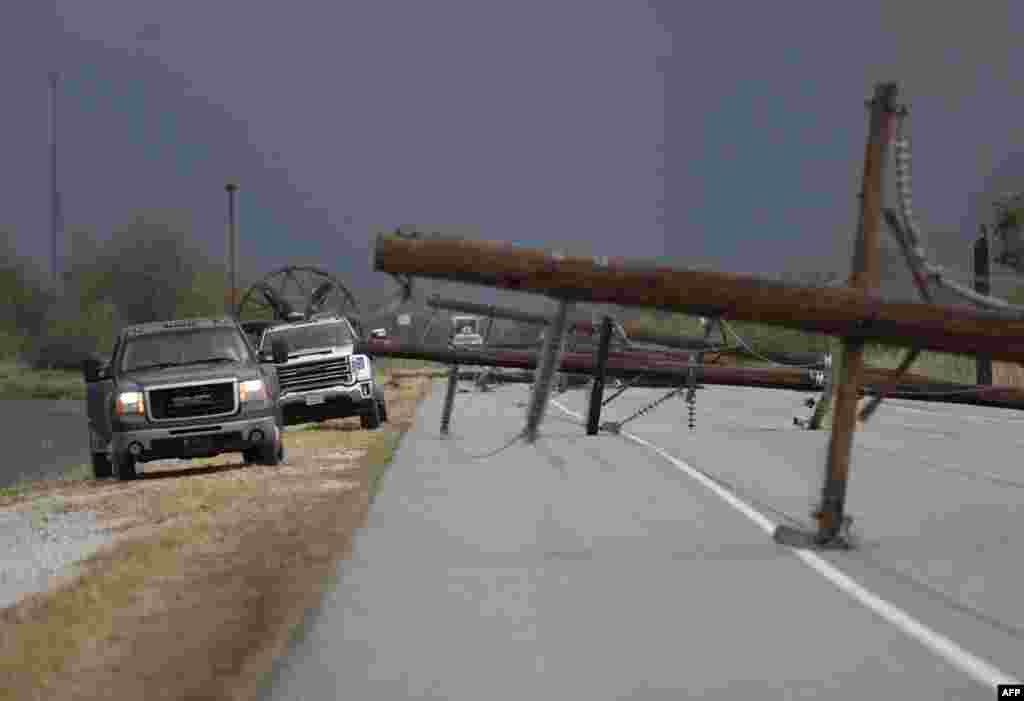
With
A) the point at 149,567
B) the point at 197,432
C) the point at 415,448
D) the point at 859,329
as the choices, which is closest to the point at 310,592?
the point at 149,567

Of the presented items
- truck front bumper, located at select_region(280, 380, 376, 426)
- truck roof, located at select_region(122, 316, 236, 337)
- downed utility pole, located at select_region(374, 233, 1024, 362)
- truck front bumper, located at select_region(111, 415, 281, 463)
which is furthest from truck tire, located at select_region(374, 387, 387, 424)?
downed utility pole, located at select_region(374, 233, 1024, 362)

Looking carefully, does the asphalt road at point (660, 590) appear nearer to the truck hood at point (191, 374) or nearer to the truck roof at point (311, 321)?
the truck hood at point (191, 374)

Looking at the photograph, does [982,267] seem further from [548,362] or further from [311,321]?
[548,362]

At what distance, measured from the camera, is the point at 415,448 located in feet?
97.3

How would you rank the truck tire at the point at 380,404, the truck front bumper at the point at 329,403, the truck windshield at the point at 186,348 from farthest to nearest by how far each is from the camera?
1. the truck tire at the point at 380,404
2. the truck front bumper at the point at 329,403
3. the truck windshield at the point at 186,348

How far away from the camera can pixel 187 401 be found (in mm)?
25719

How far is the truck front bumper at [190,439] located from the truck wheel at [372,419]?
10.3 m

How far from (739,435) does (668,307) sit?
17.4m

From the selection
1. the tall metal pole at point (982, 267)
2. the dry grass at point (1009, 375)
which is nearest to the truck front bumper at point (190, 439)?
the tall metal pole at point (982, 267)

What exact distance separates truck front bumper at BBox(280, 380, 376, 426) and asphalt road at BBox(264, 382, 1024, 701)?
12.1m

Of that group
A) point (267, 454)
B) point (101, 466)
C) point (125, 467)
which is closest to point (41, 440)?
point (101, 466)

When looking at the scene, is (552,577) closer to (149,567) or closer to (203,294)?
(149,567)

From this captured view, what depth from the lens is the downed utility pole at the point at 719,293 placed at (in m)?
13.0

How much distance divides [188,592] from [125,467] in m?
14.0
